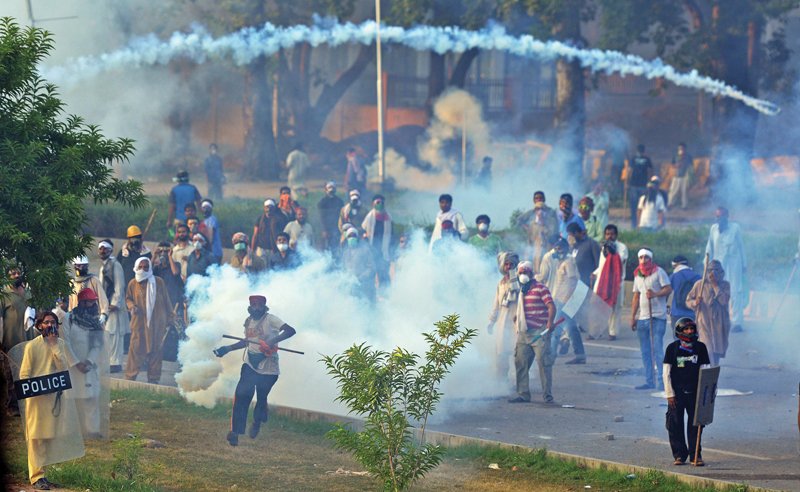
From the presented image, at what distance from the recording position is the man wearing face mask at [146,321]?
15.1 m

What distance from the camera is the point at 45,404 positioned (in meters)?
11.1

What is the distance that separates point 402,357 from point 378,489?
1413 millimetres

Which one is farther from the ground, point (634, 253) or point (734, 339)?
point (634, 253)

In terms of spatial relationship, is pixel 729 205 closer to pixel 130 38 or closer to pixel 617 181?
pixel 617 181

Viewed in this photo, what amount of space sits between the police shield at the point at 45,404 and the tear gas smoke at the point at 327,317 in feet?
9.09

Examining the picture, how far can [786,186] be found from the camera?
28953 mm

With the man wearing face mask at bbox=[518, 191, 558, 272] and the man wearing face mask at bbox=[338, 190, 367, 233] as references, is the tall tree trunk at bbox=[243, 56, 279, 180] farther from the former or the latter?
the man wearing face mask at bbox=[518, 191, 558, 272]

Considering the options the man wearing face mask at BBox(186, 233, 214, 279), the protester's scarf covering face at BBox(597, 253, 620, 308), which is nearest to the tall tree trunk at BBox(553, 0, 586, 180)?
the protester's scarf covering face at BBox(597, 253, 620, 308)

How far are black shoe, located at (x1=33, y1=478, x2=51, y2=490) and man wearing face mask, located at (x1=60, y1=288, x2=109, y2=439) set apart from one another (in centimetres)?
98

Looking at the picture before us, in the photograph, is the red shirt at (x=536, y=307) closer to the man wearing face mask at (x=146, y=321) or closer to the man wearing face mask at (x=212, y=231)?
the man wearing face mask at (x=146, y=321)

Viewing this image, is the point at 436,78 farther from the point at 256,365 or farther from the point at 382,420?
the point at 382,420

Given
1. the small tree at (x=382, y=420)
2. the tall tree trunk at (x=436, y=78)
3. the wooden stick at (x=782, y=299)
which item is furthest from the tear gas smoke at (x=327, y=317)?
the tall tree trunk at (x=436, y=78)

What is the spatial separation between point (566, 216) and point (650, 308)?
3.90 m

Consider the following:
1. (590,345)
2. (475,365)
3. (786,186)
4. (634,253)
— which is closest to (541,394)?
(475,365)
